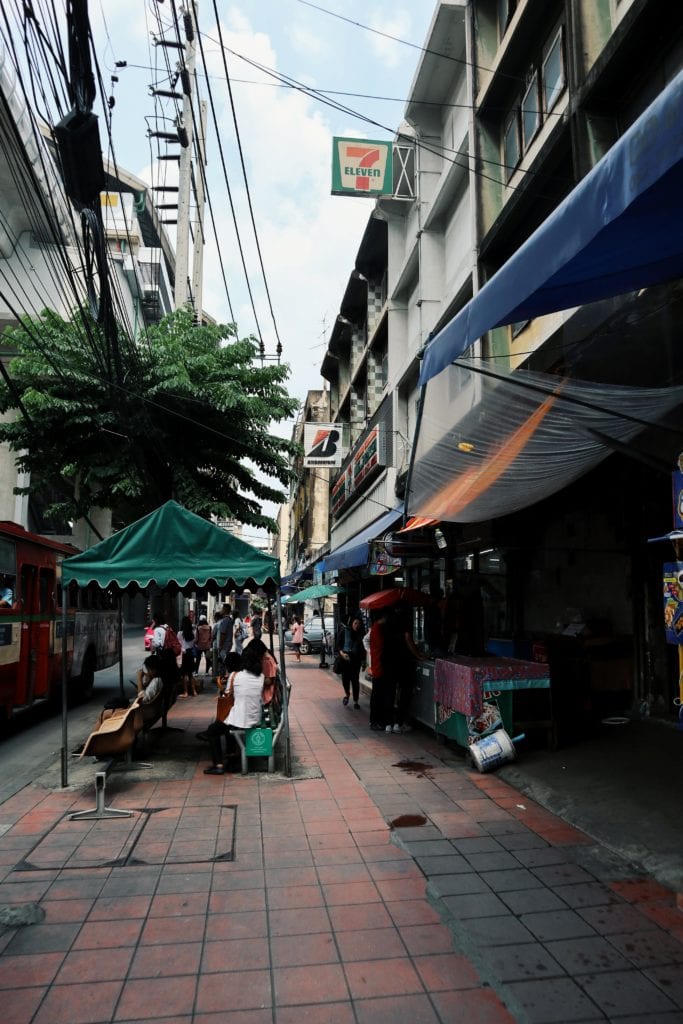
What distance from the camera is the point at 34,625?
1120 centimetres

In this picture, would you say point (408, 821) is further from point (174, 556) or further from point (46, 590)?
point (46, 590)

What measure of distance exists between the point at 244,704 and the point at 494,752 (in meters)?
2.80

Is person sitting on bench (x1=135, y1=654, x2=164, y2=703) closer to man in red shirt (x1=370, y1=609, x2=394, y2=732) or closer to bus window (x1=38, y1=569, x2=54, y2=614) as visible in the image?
man in red shirt (x1=370, y1=609, x2=394, y2=732)

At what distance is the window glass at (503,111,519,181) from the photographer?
42.0ft

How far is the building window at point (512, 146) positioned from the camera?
41.9ft

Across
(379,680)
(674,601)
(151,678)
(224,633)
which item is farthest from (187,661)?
(674,601)

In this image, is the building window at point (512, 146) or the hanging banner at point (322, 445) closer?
the building window at point (512, 146)

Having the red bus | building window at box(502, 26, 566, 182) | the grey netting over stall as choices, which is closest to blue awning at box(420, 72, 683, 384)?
the grey netting over stall

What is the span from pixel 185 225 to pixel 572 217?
15978 millimetres

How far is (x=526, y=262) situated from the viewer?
355 cm

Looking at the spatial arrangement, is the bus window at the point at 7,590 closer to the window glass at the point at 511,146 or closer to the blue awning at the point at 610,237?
the blue awning at the point at 610,237

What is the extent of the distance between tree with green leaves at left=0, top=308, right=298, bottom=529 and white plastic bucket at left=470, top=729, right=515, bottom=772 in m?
9.23

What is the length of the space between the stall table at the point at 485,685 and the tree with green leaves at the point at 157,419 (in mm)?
8404

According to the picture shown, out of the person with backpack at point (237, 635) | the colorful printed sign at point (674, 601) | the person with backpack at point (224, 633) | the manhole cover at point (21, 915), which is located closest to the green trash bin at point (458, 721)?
the colorful printed sign at point (674, 601)
